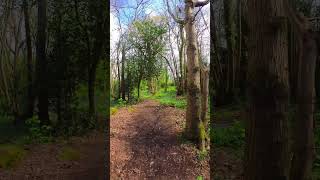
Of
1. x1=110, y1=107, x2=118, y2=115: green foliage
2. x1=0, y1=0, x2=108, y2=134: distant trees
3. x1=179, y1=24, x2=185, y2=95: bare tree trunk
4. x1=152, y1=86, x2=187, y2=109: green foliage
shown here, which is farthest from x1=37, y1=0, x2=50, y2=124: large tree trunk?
x1=179, y1=24, x2=185, y2=95: bare tree trunk

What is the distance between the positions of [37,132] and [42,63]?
2.27 feet

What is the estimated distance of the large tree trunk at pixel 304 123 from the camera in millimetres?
3797

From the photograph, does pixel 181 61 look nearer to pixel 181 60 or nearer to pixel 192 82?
pixel 181 60

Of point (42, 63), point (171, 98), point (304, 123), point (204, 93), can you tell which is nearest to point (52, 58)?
point (42, 63)

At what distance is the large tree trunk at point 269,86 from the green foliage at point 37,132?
6.67ft

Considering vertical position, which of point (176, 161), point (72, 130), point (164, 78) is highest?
point (164, 78)

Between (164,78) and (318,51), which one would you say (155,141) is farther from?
(318,51)

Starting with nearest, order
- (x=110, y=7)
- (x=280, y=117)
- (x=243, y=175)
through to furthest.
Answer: (x=280, y=117)
(x=243, y=175)
(x=110, y=7)

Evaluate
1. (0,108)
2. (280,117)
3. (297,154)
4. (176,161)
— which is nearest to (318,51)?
(280,117)

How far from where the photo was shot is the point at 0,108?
13.5ft

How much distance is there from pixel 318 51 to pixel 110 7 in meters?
2.23

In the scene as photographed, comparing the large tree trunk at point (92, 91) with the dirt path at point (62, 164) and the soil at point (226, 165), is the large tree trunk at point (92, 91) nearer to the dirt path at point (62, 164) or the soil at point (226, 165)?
the dirt path at point (62, 164)

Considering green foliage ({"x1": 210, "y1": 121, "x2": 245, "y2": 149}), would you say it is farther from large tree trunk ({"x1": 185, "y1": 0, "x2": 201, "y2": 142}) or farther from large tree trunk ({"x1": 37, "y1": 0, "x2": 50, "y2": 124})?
large tree trunk ({"x1": 37, "y1": 0, "x2": 50, "y2": 124})

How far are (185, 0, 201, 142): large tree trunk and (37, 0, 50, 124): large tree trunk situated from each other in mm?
1621
